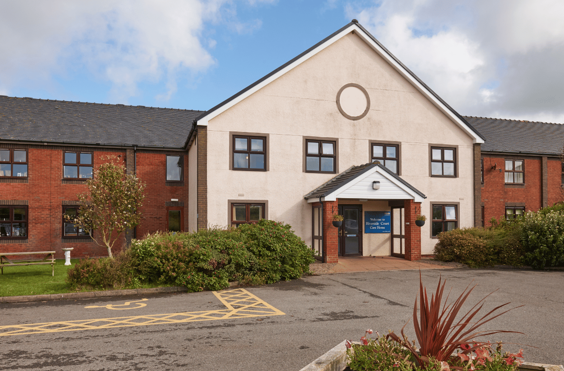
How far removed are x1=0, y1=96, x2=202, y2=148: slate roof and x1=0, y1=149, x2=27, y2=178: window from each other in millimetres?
725

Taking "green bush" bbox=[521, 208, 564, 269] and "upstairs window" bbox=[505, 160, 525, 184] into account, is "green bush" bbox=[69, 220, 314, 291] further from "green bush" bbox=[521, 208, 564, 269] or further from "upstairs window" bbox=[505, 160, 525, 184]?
"upstairs window" bbox=[505, 160, 525, 184]

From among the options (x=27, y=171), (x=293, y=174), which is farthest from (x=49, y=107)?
(x=293, y=174)

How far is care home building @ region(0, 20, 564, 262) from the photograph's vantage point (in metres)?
16.6

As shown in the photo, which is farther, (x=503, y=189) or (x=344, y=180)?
(x=503, y=189)

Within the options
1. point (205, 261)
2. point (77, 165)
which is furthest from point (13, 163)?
point (205, 261)

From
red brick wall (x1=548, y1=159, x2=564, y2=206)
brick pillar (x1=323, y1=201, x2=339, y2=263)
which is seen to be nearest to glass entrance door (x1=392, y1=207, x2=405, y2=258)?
brick pillar (x1=323, y1=201, x2=339, y2=263)

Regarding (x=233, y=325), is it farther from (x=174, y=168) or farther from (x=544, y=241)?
(x=174, y=168)

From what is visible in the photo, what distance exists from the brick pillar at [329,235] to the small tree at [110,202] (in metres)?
8.77

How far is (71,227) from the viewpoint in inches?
781

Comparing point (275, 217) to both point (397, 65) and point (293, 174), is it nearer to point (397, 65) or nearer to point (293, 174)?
point (293, 174)

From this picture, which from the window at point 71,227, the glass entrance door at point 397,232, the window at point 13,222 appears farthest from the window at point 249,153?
the window at point 13,222

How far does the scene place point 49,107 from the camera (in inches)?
887

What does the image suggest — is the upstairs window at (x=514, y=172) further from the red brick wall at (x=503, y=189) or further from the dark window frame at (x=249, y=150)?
the dark window frame at (x=249, y=150)

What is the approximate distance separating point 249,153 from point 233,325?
33.7ft
